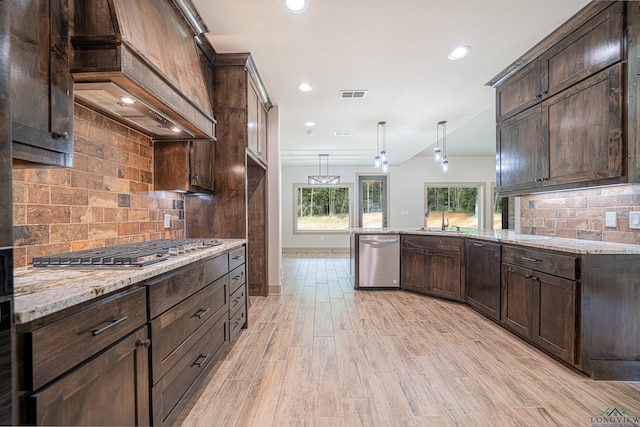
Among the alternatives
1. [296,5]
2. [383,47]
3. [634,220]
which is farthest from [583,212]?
[296,5]

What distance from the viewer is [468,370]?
6.46 ft

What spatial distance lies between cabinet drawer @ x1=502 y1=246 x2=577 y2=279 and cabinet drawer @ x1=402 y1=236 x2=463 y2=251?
0.79 metres

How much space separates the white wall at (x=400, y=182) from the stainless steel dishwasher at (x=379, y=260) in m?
4.28

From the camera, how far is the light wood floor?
1542mm

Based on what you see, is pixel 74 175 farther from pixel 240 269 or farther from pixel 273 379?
pixel 273 379

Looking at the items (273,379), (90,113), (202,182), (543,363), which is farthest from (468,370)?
(90,113)

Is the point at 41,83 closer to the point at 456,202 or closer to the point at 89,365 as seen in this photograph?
the point at 89,365

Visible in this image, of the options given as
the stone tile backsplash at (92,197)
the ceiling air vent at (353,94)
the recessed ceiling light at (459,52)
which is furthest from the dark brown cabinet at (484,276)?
the stone tile backsplash at (92,197)

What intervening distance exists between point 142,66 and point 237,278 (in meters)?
1.69

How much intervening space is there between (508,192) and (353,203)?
5.39 meters

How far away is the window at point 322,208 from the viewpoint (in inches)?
332

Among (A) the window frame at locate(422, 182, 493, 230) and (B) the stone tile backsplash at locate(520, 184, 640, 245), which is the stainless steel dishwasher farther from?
(A) the window frame at locate(422, 182, 493, 230)

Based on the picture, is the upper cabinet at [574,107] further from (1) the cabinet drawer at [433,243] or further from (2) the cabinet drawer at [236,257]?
(2) the cabinet drawer at [236,257]

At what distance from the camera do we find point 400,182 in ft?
27.2
